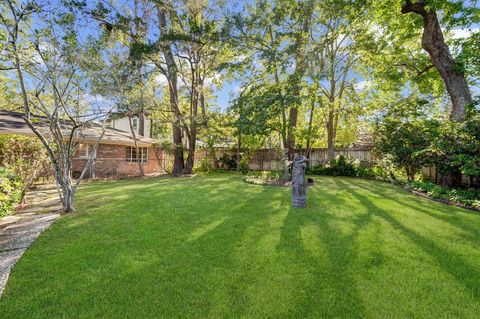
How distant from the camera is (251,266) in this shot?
2879 mm

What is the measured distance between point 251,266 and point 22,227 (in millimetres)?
4457

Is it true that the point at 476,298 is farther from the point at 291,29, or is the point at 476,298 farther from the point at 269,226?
the point at 291,29

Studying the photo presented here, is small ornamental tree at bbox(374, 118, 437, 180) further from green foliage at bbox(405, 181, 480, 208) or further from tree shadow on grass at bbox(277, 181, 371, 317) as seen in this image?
tree shadow on grass at bbox(277, 181, 371, 317)

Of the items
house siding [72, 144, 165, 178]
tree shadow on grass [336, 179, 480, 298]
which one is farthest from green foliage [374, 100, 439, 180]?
house siding [72, 144, 165, 178]

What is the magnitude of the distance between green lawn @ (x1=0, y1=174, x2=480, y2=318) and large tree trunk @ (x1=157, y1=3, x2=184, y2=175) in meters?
8.75

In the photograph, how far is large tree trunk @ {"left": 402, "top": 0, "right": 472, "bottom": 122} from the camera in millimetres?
8594

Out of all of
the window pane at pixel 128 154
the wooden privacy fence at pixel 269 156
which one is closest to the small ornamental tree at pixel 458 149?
the wooden privacy fence at pixel 269 156

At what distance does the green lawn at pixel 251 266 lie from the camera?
2160 mm

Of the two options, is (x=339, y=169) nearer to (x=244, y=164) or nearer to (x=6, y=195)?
(x=244, y=164)

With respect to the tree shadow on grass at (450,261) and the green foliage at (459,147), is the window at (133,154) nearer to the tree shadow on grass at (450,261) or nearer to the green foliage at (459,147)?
the tree shadow on grass at (450,261)

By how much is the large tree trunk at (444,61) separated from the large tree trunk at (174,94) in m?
9.94

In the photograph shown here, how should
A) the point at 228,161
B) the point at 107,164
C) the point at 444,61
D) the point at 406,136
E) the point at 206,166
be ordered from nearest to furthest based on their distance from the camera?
the point at 444,61
the point at 406,136
the point at 107,164
the point at 206,166
the point at 228,161

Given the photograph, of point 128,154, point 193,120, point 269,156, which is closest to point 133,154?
point 128,154

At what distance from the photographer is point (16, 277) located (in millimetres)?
2645
